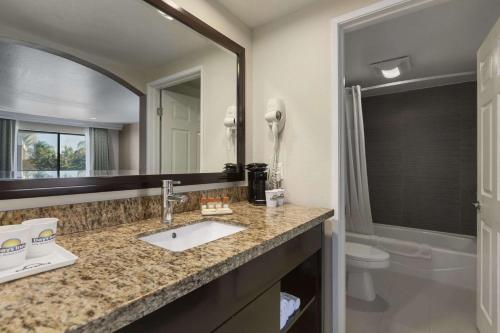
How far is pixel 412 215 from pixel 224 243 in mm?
3063

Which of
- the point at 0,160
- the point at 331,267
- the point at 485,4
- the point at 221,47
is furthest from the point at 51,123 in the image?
the point at 485,4

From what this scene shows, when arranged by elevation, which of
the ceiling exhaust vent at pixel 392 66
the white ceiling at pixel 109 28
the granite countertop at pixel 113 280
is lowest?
the granite countertop at pixel 113 280

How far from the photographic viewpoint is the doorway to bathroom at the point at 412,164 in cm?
165

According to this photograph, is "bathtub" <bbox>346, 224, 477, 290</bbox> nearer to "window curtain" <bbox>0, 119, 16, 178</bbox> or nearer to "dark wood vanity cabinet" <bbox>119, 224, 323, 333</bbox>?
"dark wood vanity cabinet" <bbox>119, 224, 323, 333</bbox>

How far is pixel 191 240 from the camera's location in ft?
3.69

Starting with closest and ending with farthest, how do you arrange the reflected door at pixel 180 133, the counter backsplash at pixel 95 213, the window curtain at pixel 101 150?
the counter backsplash at pixel 95 213 → the window curtain at pixel 101 150 → the reflected door at pixel 180 133

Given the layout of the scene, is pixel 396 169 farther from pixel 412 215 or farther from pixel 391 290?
pixel 391 290

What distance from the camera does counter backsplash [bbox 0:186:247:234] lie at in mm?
807

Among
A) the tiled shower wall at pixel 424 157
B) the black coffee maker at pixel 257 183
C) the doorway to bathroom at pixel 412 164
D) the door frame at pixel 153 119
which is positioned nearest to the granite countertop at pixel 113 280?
the door frame at pixel 153 119

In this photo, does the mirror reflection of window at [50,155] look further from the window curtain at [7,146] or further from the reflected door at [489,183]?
the reflected door at [489,183]

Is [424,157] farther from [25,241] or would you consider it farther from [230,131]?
[25,241]

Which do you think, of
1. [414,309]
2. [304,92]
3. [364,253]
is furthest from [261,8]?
[414,309]

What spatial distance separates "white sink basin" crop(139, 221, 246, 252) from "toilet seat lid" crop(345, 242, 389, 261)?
142cm

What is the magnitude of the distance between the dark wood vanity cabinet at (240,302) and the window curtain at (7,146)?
689 mm
